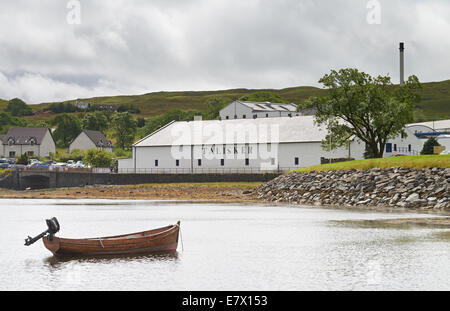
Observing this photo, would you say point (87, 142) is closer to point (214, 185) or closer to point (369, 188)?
point (214, 185)

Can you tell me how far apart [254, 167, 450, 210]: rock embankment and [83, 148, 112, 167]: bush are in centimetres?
4725

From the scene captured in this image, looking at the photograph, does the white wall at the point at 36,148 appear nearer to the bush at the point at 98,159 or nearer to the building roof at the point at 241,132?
the bush at the point at 98,159

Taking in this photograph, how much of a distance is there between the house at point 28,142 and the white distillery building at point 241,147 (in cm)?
6074

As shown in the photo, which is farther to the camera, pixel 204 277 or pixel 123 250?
pixel 123 250

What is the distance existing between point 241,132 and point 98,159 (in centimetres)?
2878

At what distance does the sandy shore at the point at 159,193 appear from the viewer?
254 ft

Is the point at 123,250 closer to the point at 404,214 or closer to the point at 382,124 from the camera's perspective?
the point at 404,214

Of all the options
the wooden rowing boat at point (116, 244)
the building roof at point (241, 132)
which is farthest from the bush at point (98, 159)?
the wooden rowing boat at point (116, 244)

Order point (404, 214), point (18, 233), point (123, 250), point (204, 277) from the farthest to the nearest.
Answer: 1. point (404, 214)
2. point (18, 233)
3. point (123, 250)
4. point (204, 277)

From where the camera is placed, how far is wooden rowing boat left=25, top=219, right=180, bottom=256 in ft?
94.6

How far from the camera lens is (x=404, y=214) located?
4891 cm
